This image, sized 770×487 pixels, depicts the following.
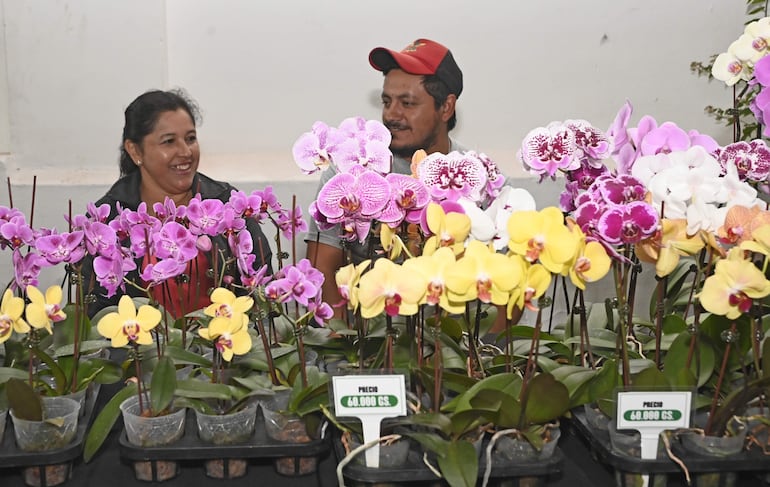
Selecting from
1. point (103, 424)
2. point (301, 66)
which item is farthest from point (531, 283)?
point (301, 66)

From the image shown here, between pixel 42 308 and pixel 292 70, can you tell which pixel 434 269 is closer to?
pixel 42 308

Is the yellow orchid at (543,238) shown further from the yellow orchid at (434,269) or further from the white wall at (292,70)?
the white wall at (292,70)

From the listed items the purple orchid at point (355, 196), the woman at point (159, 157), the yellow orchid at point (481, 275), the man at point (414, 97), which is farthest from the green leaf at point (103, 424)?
the man at point (414, 97)

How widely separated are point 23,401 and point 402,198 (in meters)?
0.51

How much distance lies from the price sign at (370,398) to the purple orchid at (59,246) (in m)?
0.41

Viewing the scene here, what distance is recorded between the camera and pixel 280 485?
1.00 meters

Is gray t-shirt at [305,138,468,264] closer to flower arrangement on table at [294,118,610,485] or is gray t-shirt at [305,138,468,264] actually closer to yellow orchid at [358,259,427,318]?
flower arrangement on table at [294,118,610,485]

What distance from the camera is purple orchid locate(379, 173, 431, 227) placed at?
0.97m

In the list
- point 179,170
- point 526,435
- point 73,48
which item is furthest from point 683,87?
point 526,435

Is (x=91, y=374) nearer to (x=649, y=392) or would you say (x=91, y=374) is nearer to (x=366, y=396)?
(x=366, y=396)

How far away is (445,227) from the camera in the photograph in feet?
3.01

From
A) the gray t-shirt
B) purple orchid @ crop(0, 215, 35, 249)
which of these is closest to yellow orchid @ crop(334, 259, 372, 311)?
purple orchid @ crop(0, 215, 35, 249)

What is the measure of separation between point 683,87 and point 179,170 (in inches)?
65.7

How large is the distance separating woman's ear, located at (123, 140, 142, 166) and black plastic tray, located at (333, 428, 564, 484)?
5.62 feet
